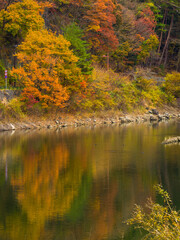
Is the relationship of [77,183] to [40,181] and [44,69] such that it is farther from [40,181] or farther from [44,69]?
[44,69]

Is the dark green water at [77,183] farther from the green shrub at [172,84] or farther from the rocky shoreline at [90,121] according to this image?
the green shrub at [172,84]

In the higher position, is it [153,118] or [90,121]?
[90,121]

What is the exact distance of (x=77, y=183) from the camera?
18625 mm

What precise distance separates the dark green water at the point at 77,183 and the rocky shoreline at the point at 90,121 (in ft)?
20.6

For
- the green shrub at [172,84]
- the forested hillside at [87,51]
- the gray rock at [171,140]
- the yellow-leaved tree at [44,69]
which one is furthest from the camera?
the green shrub at [172,84]

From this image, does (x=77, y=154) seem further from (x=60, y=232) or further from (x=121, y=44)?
(x=121, y=44)

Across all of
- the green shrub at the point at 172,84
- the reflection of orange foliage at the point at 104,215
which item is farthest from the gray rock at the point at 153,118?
the reflection of orange foliage at the point at 104,215

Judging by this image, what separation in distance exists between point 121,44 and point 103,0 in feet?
29.7

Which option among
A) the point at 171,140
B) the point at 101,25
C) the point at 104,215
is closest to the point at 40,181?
the point at 104,215

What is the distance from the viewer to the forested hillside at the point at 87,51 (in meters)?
43.0

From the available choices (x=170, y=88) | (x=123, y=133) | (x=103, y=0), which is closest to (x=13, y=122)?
(x=123, y=133)

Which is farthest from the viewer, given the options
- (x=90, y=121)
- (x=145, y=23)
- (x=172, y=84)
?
(x=145, y=23)

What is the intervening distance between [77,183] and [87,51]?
43.6 meters

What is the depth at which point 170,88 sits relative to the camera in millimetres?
68812
